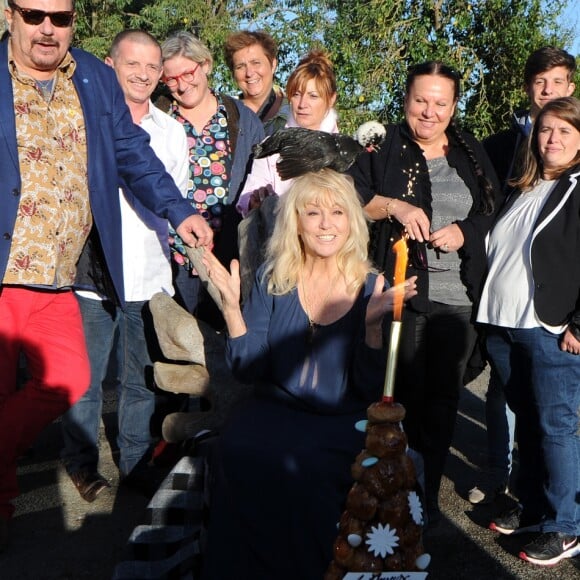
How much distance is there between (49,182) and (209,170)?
1021mm

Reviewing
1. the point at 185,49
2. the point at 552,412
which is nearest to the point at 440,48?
the point at 185,49

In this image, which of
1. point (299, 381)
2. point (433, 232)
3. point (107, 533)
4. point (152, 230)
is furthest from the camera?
point (152, 230)

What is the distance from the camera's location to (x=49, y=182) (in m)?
3.30

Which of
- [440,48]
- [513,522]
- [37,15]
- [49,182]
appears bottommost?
[513,522]

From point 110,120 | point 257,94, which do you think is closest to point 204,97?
point 257,94

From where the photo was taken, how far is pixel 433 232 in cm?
354

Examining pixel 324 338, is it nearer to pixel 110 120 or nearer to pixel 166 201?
pixel 166 201

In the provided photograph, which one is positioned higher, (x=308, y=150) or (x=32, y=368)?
(x=308, y=150)

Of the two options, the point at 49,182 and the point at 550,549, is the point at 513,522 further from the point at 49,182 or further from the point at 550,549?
the point at 49,182

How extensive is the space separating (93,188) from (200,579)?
1.72m

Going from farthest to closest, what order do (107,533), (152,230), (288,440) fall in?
1. (152,230)
2. (107,533)
3. (288,440)

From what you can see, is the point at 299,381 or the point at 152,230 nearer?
the point at 299,381

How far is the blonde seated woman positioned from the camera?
2697 mm

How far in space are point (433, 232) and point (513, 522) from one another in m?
1.45
